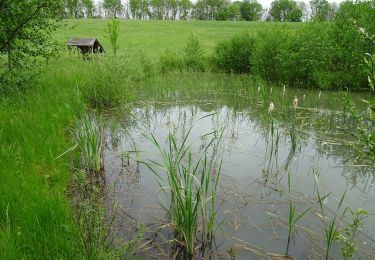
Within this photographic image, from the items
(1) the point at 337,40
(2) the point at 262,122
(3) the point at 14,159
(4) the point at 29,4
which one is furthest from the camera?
(1) the point at 337,40

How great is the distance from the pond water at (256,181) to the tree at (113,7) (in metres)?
110

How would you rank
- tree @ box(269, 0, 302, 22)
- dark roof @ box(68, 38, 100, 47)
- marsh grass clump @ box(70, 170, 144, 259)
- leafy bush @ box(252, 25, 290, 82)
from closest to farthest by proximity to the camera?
marsh grass clump @ box(70, 170, 144, 259) → leafy bush @ box(252, 25, 290, 82) → dark roof @ box(68, 38, 100, 47) → tree @ box(269, 0, 302, 22)

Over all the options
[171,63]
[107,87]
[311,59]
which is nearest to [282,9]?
[171,63]

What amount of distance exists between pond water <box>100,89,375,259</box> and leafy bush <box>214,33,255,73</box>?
1015cm

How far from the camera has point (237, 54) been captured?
60.8 ft

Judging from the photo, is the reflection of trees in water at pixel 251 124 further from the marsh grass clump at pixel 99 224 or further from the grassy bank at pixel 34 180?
the marsh grass clump at pixel 99 224

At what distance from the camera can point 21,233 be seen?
287 centimetres

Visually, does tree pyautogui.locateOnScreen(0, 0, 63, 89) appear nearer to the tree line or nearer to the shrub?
the shrub

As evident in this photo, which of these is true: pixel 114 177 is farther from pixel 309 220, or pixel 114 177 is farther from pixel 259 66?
pixel 259 66

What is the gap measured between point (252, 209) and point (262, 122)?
4276 millimetres

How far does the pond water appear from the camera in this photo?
357 centimetres

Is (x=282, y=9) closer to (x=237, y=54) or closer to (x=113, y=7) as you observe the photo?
(x=113, y=7)

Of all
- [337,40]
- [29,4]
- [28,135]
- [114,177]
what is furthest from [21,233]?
[337,40]

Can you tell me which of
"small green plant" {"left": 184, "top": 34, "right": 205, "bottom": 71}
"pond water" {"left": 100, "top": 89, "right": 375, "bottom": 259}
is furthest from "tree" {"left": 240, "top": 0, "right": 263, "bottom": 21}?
"pond water" {"left": 100, "top": 89, "right": 375, "bottom": 259}
